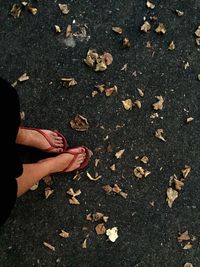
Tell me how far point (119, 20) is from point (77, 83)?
574 mm

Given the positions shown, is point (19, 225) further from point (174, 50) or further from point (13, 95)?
point (174, 50)

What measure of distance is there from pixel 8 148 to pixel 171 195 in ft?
4.19

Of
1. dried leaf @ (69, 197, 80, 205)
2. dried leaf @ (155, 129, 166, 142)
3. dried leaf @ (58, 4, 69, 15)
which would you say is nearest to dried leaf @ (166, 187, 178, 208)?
dried leaf @ (155, 129, 166, 142)

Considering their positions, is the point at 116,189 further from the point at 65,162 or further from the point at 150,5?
the point at 150,5

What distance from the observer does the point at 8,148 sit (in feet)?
8.35

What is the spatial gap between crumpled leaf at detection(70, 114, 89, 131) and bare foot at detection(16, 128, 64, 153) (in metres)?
0.14

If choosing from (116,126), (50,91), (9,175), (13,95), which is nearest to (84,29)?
(50,91)

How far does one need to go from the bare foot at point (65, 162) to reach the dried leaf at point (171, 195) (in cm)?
63

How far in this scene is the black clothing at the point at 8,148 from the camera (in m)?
2.51

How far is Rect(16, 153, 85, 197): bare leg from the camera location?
2.93 meters

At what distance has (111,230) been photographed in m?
3.23

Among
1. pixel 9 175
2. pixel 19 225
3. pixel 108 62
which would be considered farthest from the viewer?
pixel 108 62

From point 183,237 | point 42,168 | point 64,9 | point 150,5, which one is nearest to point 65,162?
point 42,168

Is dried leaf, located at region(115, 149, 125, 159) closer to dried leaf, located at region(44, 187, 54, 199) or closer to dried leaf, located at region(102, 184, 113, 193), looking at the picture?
dried leaf, located at region(102, 184, 113, 193)
